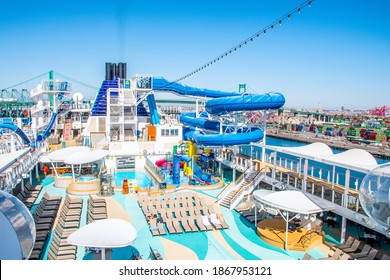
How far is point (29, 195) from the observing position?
13.4 m

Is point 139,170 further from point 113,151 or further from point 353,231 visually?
point 353,231

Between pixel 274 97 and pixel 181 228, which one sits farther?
pixel 274 97

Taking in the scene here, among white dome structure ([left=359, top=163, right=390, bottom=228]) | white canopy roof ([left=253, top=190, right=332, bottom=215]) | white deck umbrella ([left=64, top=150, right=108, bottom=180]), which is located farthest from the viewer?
white deck umbrella ([left=64, top=150, right=108, bottom=180])

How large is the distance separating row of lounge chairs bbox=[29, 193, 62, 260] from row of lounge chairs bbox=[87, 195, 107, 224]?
1133 mm

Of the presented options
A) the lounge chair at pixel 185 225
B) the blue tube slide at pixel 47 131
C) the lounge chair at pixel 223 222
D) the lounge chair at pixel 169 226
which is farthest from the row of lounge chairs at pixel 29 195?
the lounge chair at pixel 223 222

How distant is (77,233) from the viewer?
7289mm

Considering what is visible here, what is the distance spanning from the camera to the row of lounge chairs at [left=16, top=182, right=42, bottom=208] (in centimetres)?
1241

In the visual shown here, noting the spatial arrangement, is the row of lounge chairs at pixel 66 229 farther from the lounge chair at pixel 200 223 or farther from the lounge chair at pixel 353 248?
the lounge chair at pixel 353 248

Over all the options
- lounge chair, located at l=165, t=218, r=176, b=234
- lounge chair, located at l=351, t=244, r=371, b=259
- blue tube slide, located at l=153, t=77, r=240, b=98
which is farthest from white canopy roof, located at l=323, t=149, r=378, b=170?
blue tube slide, located at l=153, t=77, r=240, b=98

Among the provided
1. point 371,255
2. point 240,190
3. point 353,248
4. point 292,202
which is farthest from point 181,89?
point 371,255

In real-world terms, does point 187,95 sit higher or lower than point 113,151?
higher

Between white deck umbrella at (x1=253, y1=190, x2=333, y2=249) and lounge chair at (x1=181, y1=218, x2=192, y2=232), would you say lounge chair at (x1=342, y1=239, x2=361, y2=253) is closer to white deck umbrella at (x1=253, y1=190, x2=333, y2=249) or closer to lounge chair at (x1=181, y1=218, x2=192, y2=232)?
white deck umbrella at (x1=253, y1=190, x2=333, y2=249)
